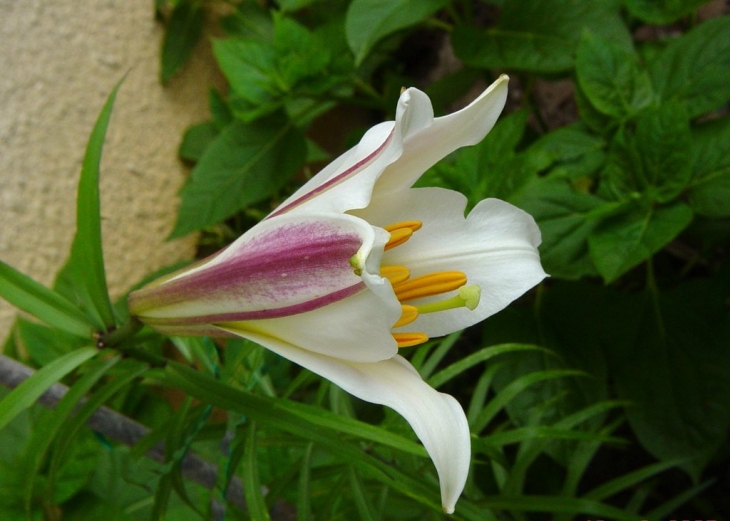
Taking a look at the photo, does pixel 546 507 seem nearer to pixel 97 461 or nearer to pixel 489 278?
pixel 489 278

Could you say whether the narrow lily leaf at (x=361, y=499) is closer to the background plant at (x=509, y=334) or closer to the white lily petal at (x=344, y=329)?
the background plant at (x=509, y=334)

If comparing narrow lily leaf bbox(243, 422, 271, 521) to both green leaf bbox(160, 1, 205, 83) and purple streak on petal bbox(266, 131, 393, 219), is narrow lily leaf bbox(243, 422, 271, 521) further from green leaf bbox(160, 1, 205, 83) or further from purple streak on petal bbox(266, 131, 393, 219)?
green leaf bbox(160, 1, 205, 83)

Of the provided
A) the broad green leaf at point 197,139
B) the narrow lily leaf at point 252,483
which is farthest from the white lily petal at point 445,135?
the broad green leaf at point 197,139

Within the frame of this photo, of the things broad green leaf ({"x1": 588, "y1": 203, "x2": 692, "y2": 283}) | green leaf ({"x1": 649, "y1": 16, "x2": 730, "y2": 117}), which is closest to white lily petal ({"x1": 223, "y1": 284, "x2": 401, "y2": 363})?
broad green leaf ({"x1": 588, "y1": 203, "x2": 692, "y2": 283})

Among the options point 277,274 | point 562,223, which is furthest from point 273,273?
point 562,223

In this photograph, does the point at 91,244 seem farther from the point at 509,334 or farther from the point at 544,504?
the point at 509,334

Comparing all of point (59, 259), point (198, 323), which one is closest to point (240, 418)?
point (198, 323)
